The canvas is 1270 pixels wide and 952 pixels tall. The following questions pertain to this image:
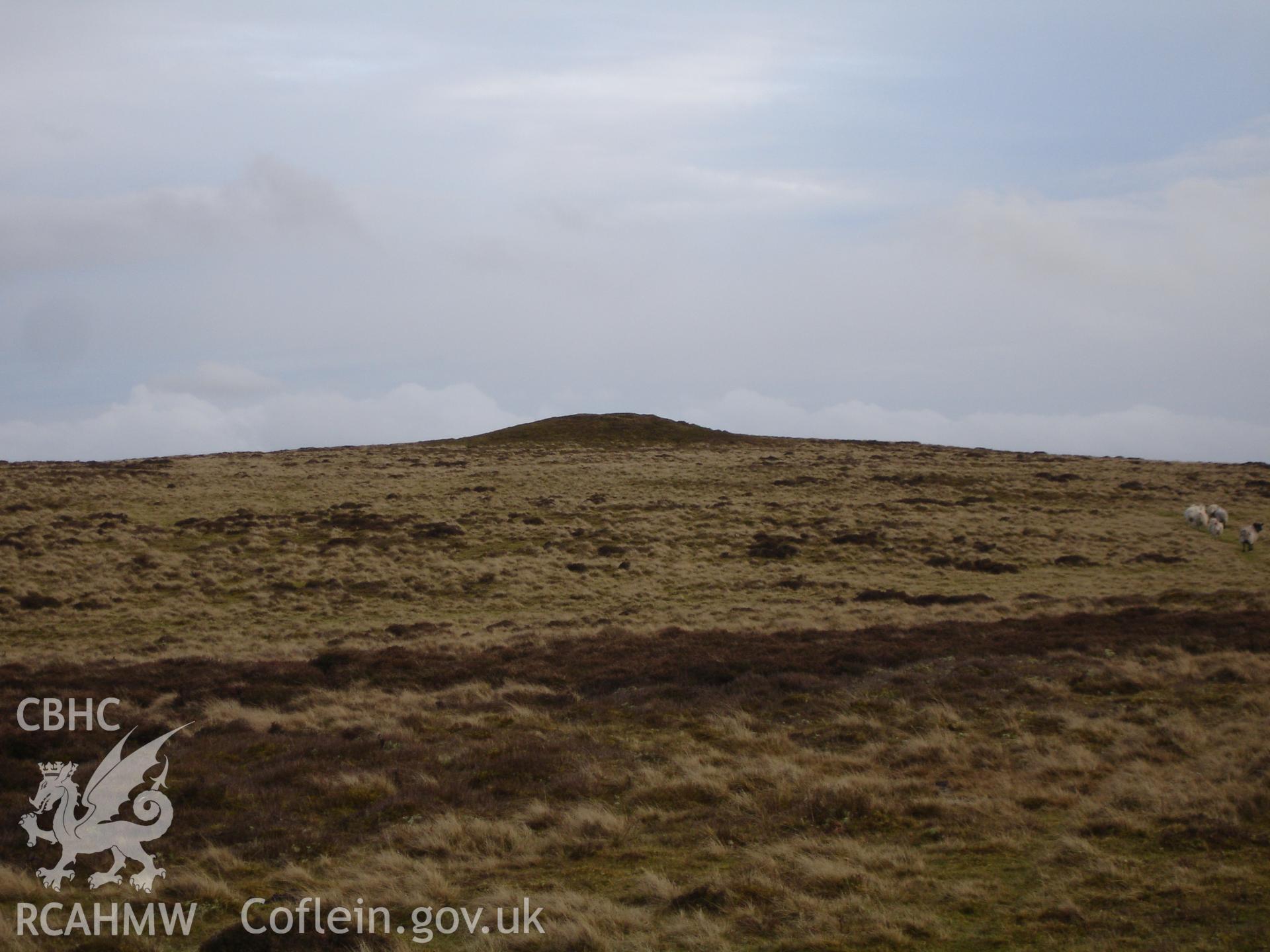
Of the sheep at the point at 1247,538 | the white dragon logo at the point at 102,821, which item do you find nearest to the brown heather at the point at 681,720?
the white dragon logo at the point at 102,821

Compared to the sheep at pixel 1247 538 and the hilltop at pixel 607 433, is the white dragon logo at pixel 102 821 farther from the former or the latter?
the hilltop at pixel 607 433

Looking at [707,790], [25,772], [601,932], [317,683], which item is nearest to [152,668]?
[317,683]

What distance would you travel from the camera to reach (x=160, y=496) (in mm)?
48312

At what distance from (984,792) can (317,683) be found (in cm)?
1374

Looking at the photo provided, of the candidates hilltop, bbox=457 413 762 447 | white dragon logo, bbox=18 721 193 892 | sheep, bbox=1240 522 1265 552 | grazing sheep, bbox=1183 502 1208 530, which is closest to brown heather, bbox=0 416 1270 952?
white dragon logo, bbox=18 721 193 892

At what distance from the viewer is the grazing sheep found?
143 feet

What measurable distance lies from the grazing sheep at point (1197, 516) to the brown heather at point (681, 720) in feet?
7.99

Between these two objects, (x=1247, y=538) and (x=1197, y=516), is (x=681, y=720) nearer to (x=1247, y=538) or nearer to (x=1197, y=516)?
(x=1247, y=538)

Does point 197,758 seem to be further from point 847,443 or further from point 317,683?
point 847,443

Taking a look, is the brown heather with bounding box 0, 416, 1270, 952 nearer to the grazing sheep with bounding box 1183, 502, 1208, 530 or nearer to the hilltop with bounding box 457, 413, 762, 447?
the grazing sheep with bounding box 1183, 502, 1208, 530

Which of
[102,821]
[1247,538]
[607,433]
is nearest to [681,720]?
[102,821]

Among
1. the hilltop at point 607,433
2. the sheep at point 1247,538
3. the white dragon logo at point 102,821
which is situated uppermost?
the hilltop at point 607,433

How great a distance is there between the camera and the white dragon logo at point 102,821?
8.64 metres

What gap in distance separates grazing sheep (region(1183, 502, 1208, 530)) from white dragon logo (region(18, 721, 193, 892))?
154ft
